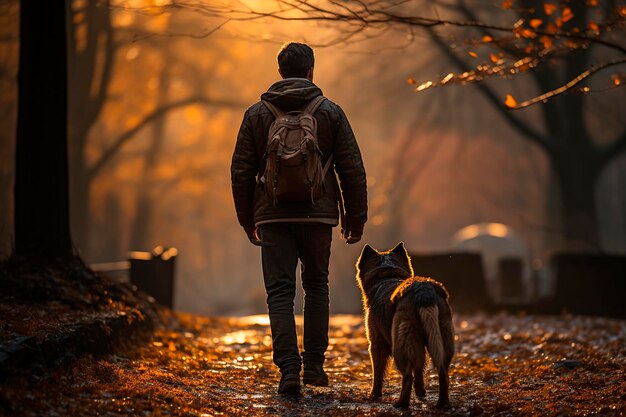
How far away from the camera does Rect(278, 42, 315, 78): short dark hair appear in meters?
6.86

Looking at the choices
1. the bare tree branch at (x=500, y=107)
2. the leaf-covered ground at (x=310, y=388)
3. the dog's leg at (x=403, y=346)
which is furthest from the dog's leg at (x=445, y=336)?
the bare tree branch at (x=500, y=107)

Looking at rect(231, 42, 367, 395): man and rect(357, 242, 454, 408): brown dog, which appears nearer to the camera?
rect(357, 242, 454, 408): brown dog

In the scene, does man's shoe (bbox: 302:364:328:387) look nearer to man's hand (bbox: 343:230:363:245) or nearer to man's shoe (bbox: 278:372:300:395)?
man's shoe (bbox: 278:372:300:395)

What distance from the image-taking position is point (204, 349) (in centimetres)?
995

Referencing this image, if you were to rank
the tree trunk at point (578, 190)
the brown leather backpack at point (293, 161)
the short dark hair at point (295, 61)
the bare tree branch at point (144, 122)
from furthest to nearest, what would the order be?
the bare tree branch at point (144, 122), the tree trunk at point (578, 190), the short dark hair at point (295, 61), the brown leather backpack at point (293, 161)

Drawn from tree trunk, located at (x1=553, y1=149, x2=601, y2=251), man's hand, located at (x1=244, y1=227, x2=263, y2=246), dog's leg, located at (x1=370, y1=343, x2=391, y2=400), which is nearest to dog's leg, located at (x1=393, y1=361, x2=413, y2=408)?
dog's leg, located at (x1=370, y1=343, x2=391, y2=400)

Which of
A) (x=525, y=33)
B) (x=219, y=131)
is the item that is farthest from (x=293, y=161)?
(x=219, y=131)

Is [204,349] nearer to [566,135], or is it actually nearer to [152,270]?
[152,270]

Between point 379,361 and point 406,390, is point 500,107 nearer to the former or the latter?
point 379,361

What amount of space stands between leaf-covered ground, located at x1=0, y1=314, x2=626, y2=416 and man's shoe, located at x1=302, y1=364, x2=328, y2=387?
6 cm

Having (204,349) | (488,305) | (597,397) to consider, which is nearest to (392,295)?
(597,397)

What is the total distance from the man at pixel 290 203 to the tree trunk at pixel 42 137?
3431 millimetres

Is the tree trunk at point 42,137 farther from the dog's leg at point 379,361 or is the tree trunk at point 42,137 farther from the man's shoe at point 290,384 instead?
the dog's leg at point 379,361

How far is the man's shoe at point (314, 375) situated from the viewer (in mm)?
7035
